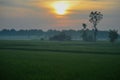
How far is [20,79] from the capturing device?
17203 mm

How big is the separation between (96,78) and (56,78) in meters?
2.71

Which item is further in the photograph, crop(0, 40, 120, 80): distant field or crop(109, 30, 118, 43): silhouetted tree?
crop(109, 30, 118, 43): silhouetted tree

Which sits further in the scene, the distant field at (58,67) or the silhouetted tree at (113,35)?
the silhouetted tree at (113,35)

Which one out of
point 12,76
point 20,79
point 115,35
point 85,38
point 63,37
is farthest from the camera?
point 63,37

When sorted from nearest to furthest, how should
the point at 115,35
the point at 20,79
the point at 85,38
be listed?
the point at 20,79, the point at 115,35, the point at 85,38

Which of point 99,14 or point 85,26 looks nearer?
point 99,14

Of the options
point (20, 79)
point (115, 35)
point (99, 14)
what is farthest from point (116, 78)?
point (99, 14)

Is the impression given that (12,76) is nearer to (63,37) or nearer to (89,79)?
(89,79)

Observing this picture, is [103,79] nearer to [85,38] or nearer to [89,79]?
[89,79]

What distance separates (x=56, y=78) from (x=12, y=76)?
9.98 ft

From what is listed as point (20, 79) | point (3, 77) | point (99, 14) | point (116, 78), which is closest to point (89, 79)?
point (116, 78)

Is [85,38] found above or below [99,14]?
below

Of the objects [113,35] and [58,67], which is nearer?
[58,67]

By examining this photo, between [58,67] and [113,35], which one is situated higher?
[58,67]
